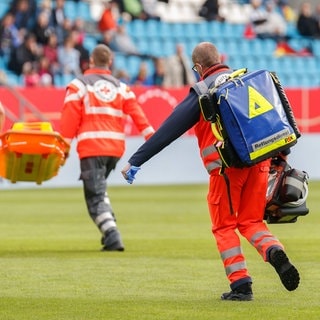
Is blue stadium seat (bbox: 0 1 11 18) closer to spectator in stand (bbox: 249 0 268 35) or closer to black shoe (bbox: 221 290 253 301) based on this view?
spectator in stand (bbox: 249 0 268 35)

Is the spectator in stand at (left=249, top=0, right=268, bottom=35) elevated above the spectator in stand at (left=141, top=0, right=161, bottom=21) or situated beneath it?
situated beneath

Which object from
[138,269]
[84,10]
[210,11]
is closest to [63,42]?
[84,10]

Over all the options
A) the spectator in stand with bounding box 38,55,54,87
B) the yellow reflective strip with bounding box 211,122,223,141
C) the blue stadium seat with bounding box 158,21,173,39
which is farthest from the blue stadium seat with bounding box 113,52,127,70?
the yellow reflective strip with bounding box 211,122,223,141

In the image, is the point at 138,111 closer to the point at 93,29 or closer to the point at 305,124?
the point at 305,124

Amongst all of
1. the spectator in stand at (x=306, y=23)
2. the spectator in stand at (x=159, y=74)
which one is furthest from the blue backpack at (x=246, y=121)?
the spectator in stand at (x=306, y=23)

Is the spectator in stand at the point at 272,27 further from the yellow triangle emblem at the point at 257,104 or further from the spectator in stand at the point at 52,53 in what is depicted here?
the yellow triangle emblem at the point at 257,104

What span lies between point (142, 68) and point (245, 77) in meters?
20.3

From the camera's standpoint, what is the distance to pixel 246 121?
30.0ft

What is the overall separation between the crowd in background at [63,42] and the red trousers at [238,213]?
17.8 meters

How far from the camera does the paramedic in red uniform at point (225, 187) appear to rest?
9.42 meters

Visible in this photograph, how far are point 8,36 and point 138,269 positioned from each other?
17015 mm

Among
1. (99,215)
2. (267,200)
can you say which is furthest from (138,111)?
(267,200)

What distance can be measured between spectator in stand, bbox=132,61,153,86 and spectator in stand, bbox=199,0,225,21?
5139mm

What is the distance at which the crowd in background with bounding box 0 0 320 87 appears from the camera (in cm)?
A: 2777
